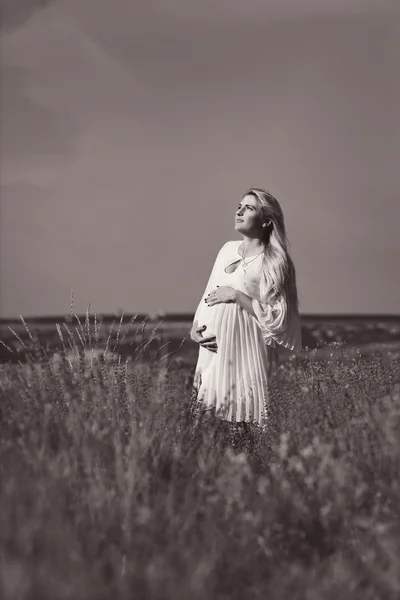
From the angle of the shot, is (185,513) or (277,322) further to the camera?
(277,322)

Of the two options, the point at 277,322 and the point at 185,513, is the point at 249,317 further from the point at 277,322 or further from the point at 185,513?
the point at 185,513

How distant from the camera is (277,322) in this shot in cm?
457

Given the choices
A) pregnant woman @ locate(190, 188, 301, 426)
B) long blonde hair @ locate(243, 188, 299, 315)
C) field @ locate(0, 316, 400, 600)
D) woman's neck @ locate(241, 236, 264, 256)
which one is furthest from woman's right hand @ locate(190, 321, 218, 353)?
field @ locate(0, 316, 400, 600)

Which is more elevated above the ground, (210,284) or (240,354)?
(210,284)

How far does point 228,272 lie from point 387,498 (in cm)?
204

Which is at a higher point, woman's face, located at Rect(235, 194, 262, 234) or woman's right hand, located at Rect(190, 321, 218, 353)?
woman's face, located at Rect(235, 194, 262, 234)

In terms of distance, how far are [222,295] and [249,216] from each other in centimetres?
51

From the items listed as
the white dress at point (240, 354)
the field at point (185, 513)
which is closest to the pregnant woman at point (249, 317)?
the white dress at point (240, 354)

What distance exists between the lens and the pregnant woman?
459cm

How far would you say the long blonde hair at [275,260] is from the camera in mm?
4555

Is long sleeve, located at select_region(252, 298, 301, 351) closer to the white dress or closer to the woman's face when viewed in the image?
the white dress

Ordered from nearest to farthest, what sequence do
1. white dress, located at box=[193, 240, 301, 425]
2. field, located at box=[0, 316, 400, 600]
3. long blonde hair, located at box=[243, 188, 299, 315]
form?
field, located at box=[0, 316, 400, 600] → long blonde hair, located at box=[243, 188, 299, 315] → white dress, located at box=[193, 240, 301, 425]

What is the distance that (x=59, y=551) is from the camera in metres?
2.14

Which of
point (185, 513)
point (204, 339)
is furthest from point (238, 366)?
point (185, 513)
